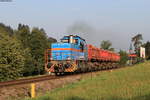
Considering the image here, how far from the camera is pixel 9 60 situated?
4150cm

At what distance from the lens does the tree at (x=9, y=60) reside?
38425mm

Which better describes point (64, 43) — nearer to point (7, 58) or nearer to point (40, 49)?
point (7, 58)

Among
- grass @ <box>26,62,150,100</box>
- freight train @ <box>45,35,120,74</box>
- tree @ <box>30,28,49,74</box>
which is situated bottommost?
grass @ <box>26,62,150,100</box>

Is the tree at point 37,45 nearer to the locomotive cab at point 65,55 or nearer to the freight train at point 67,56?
the freight train at point 67,56

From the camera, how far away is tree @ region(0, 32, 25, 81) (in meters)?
38.4

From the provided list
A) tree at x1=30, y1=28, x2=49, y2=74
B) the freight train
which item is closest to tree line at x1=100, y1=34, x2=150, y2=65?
tree at x1=30, y1=28, x2=49, y2=74

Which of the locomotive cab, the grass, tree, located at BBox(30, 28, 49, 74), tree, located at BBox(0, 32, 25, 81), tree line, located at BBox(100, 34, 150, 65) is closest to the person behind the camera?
the grass

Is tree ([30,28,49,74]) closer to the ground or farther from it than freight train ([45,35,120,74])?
farther from it

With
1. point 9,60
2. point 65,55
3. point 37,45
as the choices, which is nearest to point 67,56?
point 65,55

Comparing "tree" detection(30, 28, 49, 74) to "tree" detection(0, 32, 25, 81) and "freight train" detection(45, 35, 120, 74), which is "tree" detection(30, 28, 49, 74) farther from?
"freight train" detection(45, 35, 120, 74)

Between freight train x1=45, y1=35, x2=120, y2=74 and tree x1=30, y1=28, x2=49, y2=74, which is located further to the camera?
tree x1=30, y1=28, x2=49, y2=74

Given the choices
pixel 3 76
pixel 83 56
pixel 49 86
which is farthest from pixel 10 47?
pixel 49 86

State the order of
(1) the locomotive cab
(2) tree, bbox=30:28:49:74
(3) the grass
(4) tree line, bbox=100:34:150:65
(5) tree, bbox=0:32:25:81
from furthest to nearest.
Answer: (4) tree line, bbox=100:34:150:65, (2) tree, bbox=30:28:49:74, (5) tree, bbox=0:32:25:81, (1) the locomotive cab, (3) the grass

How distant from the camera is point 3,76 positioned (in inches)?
1512
